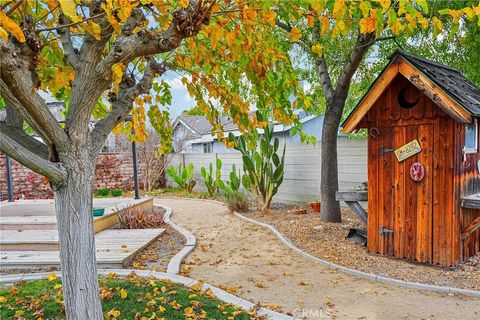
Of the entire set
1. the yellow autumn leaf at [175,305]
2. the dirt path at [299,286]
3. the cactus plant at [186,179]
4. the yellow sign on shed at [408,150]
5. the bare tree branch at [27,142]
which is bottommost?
the dirt path at [299,286]

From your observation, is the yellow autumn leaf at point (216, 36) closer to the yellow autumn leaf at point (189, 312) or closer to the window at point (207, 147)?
the yellow autumn leaf at point (189, 312)

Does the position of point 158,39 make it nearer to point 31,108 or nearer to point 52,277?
point 31,108

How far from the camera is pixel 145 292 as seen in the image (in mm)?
3680

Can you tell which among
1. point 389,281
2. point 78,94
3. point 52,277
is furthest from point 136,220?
point 78,94

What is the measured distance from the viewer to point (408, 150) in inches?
189

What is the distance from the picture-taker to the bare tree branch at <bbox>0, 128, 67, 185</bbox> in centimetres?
196

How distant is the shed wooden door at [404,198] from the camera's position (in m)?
4.68

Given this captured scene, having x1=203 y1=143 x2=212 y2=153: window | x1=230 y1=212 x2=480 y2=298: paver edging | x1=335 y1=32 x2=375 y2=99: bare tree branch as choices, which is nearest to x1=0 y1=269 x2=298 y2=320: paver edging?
x1=230 y1=212 x2=480 y2=298: paver edging

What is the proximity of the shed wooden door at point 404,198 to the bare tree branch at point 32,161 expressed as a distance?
164 inches

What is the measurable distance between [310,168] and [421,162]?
4599 millimetres

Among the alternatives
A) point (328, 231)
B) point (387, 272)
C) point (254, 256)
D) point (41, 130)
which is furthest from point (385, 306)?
point (41, 130)

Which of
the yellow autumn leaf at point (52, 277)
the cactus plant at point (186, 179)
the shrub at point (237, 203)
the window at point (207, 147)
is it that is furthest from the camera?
the window at point (207, 147)

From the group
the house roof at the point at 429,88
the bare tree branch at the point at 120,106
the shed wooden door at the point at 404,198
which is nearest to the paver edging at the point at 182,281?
the bare tree branch at the point at 120,106

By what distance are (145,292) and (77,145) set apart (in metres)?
2.00
